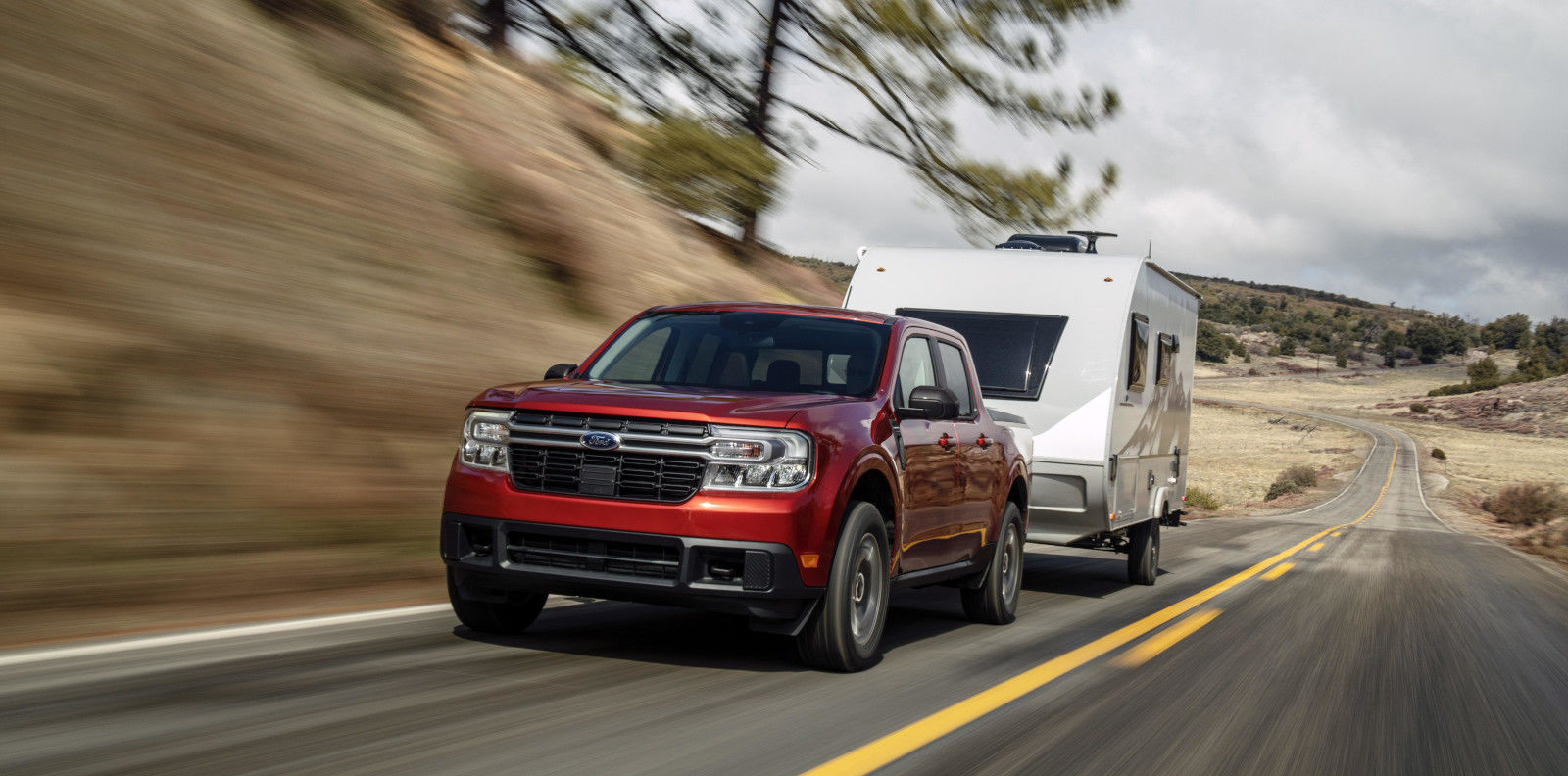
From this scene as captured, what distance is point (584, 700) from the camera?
5867 millimetres

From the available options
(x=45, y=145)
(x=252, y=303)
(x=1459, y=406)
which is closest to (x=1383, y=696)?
(x=252, y=303)

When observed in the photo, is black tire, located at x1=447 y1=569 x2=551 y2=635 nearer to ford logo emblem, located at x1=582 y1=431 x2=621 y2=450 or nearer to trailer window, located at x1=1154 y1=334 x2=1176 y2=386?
ford logo emblem, located at x1=582 y1=431 x2=621 y2=450

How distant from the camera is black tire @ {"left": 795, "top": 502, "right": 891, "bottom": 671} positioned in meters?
6.72

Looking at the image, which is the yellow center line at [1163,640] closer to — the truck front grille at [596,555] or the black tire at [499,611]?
the truck front grille at [596,555]

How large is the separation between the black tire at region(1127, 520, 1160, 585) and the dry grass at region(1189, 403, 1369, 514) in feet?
107

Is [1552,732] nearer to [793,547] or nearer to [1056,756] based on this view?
[1056,756]

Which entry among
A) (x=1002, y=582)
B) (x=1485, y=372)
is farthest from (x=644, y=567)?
(x=1485, y=372)

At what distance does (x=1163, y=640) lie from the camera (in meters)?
9.32

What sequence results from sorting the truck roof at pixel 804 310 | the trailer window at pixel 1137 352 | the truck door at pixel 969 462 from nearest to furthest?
the truck roof at pixel 804 310 → the truck door at pixel 969 462 → the trailer window at pixel 1137 352

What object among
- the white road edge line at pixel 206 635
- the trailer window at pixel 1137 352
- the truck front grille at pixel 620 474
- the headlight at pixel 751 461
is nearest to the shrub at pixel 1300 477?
the trailer window at pixel 1137 352

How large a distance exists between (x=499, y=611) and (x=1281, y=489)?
62.1m

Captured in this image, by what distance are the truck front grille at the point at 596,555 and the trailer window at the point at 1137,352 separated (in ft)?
22.0

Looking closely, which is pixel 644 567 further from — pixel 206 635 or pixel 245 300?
pixel 245 300

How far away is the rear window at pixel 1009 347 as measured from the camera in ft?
38.9
